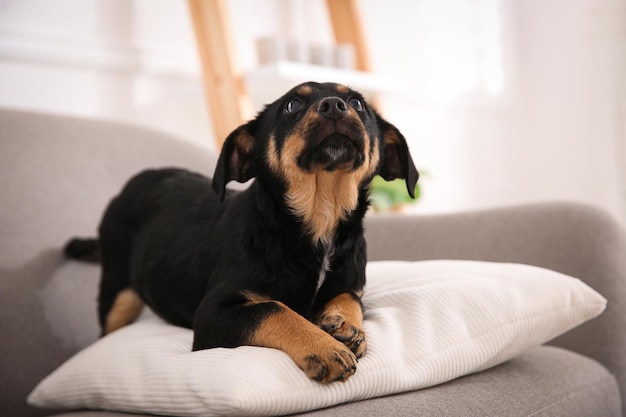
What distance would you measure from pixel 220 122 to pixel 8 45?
739 mm

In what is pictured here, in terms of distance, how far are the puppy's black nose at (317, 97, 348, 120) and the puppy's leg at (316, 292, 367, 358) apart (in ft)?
1.09

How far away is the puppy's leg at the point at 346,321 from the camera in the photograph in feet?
3.64

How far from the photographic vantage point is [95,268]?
6.07 feet

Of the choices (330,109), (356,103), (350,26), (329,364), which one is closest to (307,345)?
(329,364)

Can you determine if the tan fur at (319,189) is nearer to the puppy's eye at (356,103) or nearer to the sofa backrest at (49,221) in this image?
the puppy's eye at (356,103)

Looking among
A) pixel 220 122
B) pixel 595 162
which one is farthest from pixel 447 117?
pixel 220 122

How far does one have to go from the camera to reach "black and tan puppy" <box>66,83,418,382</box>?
45.2 inches

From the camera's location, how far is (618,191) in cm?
396

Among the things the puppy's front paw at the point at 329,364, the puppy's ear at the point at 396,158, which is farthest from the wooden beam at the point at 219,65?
the puppy's front paw at the point at 329,364

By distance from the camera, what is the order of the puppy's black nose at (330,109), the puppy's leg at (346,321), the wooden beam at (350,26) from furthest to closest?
the wooden beam at (350,26) → the puppy's black nose at (330,109) → the puppy's leg at (346,321)

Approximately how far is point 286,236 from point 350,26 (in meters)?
2.05

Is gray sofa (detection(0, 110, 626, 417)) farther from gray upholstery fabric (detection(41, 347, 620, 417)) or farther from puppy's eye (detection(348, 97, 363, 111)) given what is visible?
puppy's eye (detection(348, 97, 363, 111))

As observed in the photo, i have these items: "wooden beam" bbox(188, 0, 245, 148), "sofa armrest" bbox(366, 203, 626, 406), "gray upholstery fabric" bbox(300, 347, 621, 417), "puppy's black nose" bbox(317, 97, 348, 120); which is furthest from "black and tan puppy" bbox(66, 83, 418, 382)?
"wooden beam" bbox(188, 0, 245, 148)

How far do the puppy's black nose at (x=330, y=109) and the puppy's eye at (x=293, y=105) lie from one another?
8 cm
